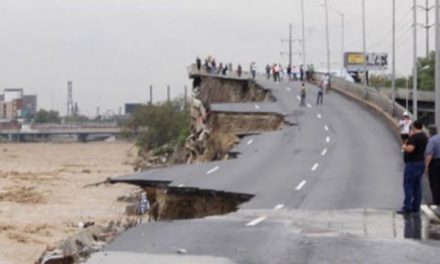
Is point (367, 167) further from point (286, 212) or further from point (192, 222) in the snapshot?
point (192, 222)

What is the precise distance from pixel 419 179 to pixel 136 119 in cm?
14512

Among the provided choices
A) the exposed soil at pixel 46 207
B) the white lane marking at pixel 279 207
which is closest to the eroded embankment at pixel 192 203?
the white lane marking at pixel 279 207

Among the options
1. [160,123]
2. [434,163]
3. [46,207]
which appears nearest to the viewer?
[434,163]

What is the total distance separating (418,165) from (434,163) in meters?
1.34

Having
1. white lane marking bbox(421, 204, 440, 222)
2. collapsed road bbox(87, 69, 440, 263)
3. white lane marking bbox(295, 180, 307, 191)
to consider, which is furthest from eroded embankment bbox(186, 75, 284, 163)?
white lane marking bbox(421, 204, 440, 222)

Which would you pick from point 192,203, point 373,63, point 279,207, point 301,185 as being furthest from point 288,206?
point 373,63

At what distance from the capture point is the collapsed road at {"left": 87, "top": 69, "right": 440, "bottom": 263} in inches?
556

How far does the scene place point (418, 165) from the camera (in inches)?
725

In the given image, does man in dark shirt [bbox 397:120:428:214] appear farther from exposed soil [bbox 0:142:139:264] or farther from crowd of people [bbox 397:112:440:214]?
exposed soil [bbox 0:142:139:264]

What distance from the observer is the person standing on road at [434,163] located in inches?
760

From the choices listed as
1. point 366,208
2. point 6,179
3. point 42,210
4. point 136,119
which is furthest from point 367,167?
point 136,119

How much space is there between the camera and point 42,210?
62344 millimetres

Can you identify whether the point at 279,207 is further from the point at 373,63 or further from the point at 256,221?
the point at 373,63

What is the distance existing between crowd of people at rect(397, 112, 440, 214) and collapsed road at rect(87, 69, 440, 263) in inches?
19.9
